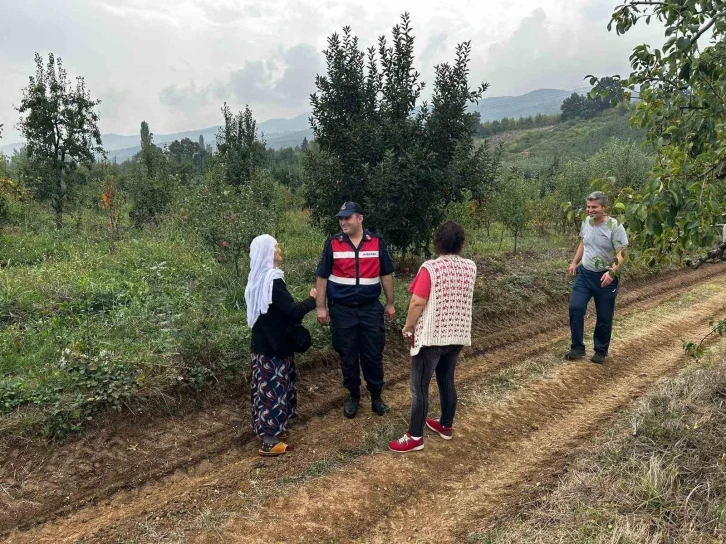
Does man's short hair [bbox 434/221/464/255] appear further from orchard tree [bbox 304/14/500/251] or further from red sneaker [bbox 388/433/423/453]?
orchard tree [bbox 304/14/500/251]

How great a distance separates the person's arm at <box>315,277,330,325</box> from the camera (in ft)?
14.3

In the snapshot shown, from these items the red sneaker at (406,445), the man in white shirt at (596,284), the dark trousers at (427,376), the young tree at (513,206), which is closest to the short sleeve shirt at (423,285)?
the dark trousers at (427,376)

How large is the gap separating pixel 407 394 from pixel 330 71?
17.8 feet

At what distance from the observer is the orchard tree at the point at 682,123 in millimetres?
1995

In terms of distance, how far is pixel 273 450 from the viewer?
3988 millimetres

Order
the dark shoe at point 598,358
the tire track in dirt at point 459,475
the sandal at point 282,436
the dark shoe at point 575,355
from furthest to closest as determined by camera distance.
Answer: the dark shoe at point 575,355 → the dark shoe at point 598,358 → the sandal at point 282,436 → the tire track in dirt at point 459,475

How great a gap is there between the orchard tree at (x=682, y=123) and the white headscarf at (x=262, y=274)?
8.43 ft

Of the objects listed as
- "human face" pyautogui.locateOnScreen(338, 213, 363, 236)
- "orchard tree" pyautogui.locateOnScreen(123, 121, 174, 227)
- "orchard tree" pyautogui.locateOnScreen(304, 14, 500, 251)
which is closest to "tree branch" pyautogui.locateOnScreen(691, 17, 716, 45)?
"human face" pyautogui.locateOnScreen(338, 213, 363, 236)

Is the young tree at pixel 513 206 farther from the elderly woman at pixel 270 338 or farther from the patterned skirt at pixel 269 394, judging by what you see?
the patterned skirt at pixel 269 394

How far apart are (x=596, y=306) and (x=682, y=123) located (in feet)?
12.6

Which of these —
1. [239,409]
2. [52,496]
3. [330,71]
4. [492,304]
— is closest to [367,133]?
[330,71]

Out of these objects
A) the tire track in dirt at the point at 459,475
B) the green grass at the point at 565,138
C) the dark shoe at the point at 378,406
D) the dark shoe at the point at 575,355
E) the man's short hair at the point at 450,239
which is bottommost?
the tire track in dirt at the point at 459,475

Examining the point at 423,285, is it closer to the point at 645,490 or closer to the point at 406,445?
the point at 406,445

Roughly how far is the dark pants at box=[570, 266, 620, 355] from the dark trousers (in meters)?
2.81
